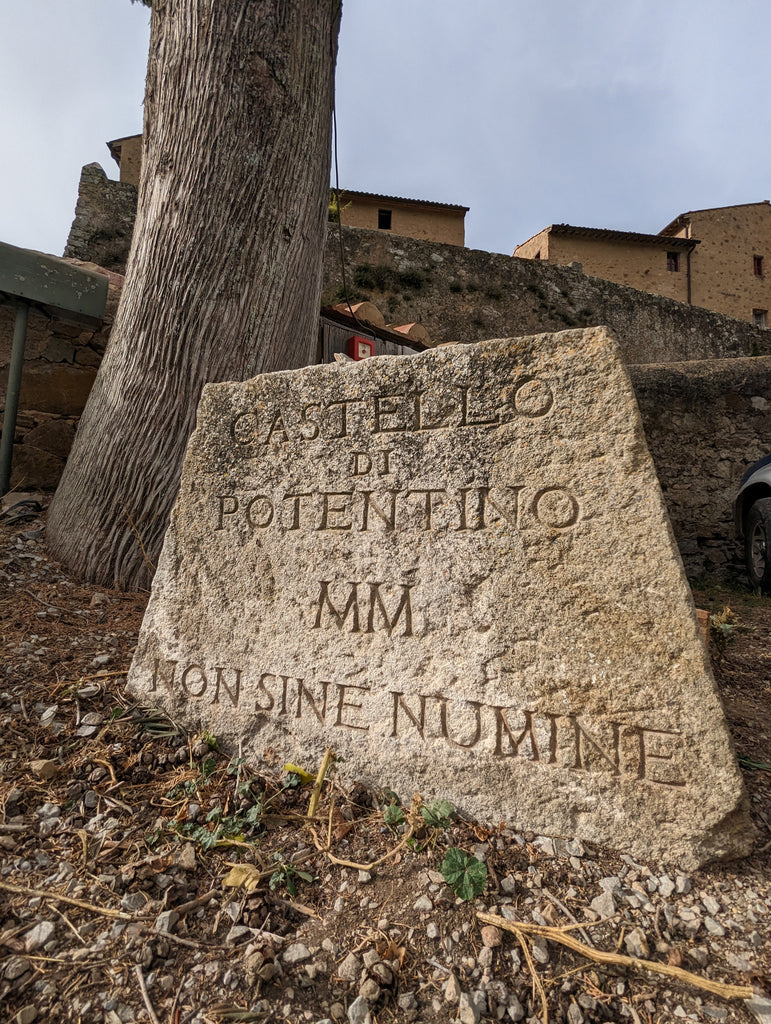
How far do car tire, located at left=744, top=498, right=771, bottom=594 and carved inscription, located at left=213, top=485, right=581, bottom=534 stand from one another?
10.6 ft

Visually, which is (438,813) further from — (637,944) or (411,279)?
(411,279)

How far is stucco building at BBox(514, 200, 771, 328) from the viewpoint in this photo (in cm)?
1866

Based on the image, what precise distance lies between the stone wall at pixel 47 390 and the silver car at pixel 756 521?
477 centimetres

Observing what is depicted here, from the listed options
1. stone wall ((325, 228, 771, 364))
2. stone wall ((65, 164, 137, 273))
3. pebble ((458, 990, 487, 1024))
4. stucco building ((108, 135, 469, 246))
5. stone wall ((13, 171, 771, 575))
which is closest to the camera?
pebble ((458, 990, 487, 1024))

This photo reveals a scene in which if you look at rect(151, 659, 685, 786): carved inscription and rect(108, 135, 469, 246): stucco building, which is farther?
rect(108, 135, 469, 246): stucco building

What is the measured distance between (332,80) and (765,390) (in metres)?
4.06

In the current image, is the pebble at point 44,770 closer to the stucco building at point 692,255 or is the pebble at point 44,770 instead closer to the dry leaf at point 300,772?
the dry leaf at point 300,772

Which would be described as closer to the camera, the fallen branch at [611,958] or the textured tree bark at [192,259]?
the fallen branch at [611,958]

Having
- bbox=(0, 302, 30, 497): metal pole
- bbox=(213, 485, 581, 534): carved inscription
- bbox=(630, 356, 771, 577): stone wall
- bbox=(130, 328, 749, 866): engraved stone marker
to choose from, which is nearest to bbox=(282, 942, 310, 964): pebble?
bbox=(130, 328, 749, 866): engraved stone marker

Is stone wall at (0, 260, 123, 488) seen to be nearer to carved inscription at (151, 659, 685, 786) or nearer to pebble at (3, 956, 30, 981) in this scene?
carved inscription at (151, 659, 685, 786)

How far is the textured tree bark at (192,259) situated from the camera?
2879mm

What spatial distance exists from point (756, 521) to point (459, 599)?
351 cm

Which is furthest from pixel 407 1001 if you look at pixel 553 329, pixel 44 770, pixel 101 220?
pixel 553 329

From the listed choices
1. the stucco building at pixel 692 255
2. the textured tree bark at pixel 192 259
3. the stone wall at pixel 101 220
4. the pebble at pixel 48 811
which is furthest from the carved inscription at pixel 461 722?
the stucco building at pixel 692 255
